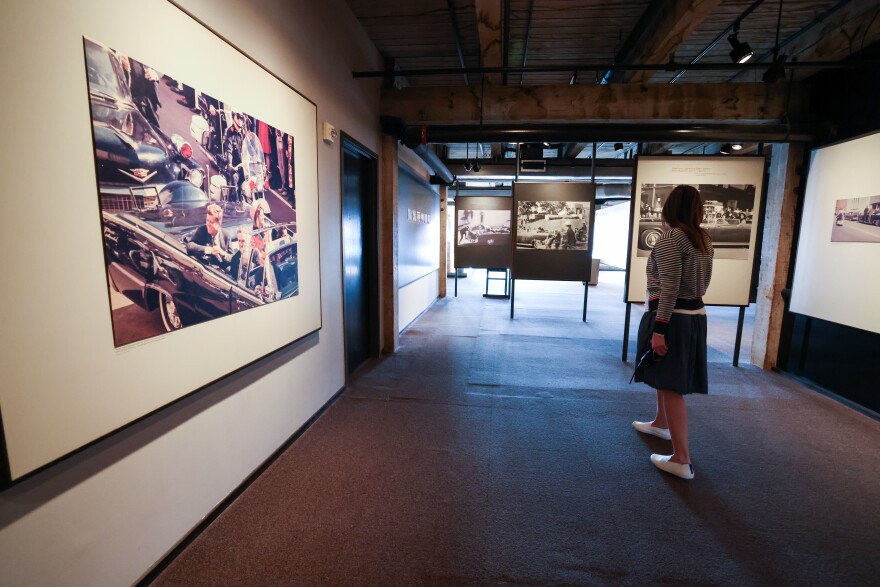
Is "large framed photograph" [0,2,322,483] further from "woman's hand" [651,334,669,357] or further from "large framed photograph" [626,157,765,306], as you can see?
"large framed photograph" [626,157,765,306]

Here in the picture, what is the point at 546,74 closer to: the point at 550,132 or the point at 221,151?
the point at 550,132

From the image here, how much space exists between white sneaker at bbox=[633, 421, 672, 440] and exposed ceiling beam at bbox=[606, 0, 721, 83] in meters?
2.94

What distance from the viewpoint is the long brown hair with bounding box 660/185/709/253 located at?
7.30 feet

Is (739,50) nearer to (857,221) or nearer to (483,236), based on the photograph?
(857,221)

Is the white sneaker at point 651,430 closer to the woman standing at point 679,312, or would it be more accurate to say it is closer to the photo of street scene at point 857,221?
the woman standing at point 679,312

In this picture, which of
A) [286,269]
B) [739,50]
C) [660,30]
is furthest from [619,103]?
[286,269]

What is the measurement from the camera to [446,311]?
294 inches

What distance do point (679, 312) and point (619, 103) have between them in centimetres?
271

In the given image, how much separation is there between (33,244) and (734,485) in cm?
335

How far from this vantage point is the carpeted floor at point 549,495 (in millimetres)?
1711

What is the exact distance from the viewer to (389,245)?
14.8 feet

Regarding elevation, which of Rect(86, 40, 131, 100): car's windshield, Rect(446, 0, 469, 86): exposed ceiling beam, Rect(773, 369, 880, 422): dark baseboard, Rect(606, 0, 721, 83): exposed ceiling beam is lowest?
Rect(773, 369, 880, 422): dark baseboard

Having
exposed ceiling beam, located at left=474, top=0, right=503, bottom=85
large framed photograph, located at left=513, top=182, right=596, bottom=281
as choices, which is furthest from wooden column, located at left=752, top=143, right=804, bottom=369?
exposed ceiling beam, located at left=474, top=0, right=503, bottom=85

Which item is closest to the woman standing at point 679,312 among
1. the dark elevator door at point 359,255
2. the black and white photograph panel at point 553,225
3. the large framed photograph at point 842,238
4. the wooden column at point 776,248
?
the large framed photograph at point 842,238
